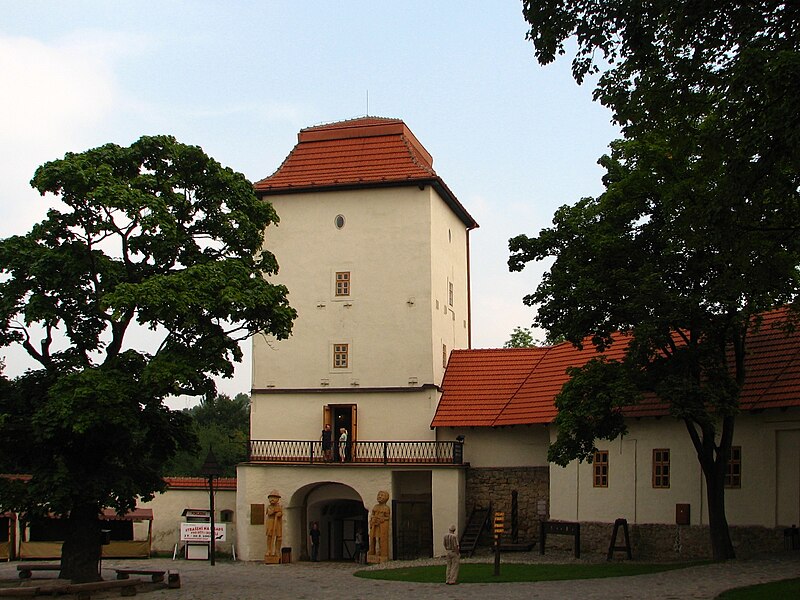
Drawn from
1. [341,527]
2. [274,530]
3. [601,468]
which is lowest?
[341,527]

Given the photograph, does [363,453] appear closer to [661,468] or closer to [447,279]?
[447,279]

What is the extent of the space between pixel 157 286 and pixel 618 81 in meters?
10.4

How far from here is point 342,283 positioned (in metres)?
33.4

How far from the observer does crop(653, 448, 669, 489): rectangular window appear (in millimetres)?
27312

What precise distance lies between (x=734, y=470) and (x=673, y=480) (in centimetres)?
181

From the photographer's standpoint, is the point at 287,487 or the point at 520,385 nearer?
the point at 287,487

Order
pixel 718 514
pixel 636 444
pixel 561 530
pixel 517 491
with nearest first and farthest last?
1. pixel 718 514
2. pixel 561 530
3. pixel 636 444
4. pixel 517 491

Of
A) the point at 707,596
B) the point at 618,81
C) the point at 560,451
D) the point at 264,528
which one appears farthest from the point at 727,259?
the point at 264,528

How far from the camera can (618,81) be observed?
1527 cm

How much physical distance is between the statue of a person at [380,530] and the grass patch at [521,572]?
402 centimetres

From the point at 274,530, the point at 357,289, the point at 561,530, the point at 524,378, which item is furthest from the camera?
the point at 357,289

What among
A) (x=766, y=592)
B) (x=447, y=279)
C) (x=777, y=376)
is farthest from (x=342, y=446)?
(x=766, y=592)

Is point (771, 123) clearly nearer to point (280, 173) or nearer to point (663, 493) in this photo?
point (663, 493)

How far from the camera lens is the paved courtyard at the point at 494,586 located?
18.7 meters
